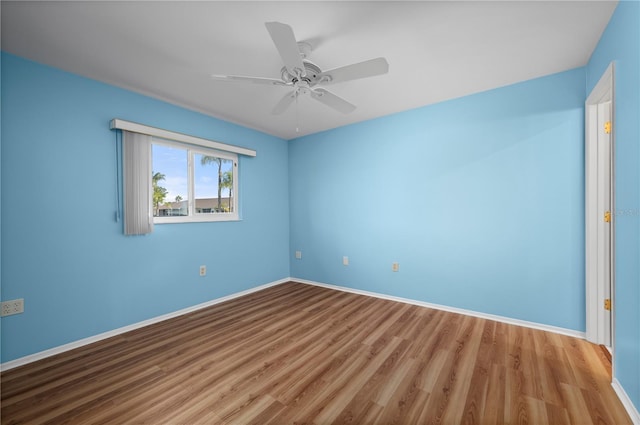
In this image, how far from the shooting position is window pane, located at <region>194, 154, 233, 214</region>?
326 cm

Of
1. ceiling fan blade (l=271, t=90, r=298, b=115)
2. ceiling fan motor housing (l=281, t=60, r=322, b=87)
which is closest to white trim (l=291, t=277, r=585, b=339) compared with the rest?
ceiling fan blade (l=271, t=90, r=298, b=115)

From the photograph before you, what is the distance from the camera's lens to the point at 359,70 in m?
1.72

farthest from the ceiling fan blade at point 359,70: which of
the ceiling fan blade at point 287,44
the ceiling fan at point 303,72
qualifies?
the ceiling fan blade at point 287,44

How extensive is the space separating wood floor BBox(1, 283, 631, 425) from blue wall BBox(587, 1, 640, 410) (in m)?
0.34

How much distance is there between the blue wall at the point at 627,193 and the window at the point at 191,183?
144 inches

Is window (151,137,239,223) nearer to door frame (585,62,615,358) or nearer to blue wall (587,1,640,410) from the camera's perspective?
blue wall (587,1,640,410)

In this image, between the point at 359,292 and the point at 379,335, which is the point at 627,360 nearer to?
the point at 379,335

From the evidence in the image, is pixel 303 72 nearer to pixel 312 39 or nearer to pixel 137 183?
pixel 312 39

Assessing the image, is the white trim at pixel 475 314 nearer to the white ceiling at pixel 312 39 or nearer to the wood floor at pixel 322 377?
the wood floor at pixel 322 377

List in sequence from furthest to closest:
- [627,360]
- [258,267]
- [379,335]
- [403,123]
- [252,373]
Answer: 1. [258,267]
2. [403,123]
3. [379,335]
4. [252,373]
5. [627,360]

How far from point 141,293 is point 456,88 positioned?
3.93 m

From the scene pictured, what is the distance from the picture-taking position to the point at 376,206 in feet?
11.6

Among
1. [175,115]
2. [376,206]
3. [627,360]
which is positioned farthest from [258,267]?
[627,360]

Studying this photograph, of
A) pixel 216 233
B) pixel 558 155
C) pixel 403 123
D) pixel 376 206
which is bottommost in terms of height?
pixel 216 233
